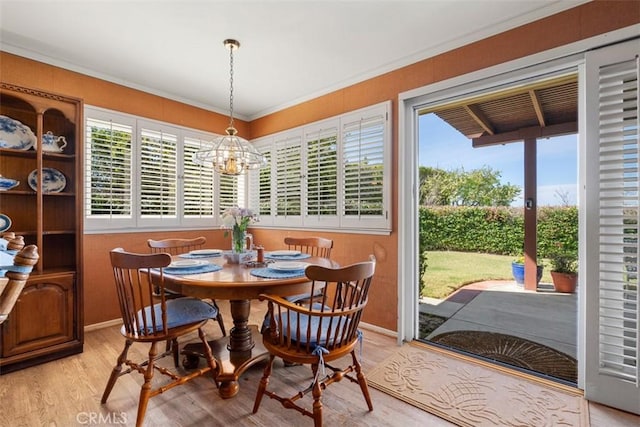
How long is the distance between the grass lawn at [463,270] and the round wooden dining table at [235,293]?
2.80 m

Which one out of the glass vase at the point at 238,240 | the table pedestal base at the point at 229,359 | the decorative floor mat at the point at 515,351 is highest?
the glass vase at the point at 238,240

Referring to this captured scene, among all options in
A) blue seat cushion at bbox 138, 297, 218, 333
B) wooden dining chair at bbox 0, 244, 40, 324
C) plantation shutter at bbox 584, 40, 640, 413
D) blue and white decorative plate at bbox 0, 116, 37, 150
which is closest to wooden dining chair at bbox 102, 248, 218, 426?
blue seat cushion at bbox 138, 297, 218, 333

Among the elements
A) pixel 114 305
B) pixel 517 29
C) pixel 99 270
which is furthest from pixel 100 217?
pixel 517 29

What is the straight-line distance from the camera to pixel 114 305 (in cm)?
303

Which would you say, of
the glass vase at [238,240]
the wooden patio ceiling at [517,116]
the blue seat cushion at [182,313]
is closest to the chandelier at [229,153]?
the glass vase at [238,240]

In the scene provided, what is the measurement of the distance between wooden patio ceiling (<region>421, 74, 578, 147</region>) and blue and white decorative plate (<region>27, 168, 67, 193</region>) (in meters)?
3.71

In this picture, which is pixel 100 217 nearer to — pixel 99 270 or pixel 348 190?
pixel 99 270

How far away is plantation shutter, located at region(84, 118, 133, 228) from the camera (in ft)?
9.42

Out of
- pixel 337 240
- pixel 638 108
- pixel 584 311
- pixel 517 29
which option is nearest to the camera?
pixel 638 108

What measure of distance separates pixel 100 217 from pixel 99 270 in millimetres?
536

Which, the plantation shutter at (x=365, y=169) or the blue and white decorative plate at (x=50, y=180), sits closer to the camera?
the blue and white decorative plate at (x=50, y=180)

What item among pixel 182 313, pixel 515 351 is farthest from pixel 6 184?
pixel 515 351

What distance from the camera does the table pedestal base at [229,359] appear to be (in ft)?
6.10

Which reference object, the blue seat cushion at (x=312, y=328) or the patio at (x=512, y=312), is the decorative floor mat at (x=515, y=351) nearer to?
the patio at (x=512, y=312)
